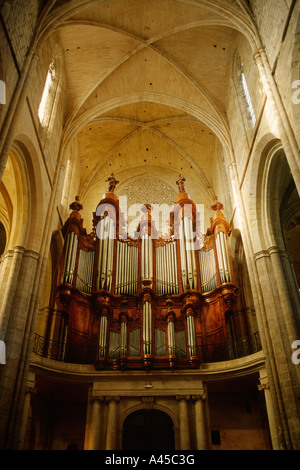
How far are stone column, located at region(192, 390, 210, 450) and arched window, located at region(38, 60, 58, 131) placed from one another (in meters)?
10.3

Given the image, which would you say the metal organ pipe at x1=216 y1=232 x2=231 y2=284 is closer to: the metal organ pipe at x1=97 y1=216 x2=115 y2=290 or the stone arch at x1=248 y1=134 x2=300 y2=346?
the stone arch at x1=248 y1=134 x2=300 y2=346

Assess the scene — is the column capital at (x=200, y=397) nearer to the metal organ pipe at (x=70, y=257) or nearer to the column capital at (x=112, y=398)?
the column capital at (x=112, y=398)

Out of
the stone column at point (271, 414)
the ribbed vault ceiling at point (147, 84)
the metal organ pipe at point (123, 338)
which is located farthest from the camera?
the ribbed vault ceiling at point (147, 84)

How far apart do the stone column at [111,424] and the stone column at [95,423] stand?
269 mm

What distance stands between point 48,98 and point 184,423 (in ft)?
38.9

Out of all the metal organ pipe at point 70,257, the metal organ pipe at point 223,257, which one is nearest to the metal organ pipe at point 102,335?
the metal organ pipe at point 70,257

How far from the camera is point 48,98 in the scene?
13562mm

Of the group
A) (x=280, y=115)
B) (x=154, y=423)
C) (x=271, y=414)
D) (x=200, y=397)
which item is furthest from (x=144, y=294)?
(x=280, y=115)

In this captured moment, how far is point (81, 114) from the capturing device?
15.9 meters

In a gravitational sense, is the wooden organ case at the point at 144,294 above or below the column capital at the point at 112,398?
above

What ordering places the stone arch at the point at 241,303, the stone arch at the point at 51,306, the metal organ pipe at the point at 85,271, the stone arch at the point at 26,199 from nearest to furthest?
the stone arch at the point at 26,199 → the metal organ pipe at the point at 85,271 → the stone arch at the point at 51,306 → the stone arch at the point at 241,303

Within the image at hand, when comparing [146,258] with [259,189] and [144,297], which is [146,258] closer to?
[144,297]

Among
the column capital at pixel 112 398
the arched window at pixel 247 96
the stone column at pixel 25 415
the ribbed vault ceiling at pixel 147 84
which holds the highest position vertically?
the ribbed vault ceiling at pixel 147 84

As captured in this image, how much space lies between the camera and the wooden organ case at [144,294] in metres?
12.3
